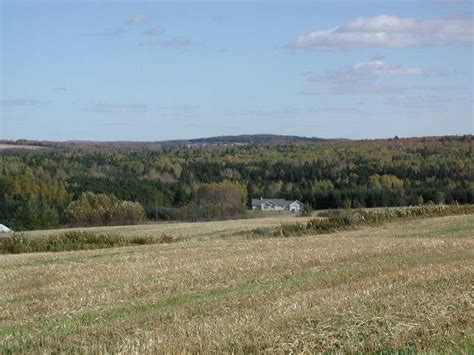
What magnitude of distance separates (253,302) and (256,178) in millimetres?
148827

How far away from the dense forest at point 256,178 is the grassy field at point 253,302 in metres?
80.6

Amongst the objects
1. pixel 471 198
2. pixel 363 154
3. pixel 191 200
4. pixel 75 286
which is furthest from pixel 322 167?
pixel 75 286

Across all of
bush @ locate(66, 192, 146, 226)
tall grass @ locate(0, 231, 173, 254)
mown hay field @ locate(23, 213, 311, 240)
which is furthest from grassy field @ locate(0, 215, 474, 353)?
bush @ locate(66, 192, 146, 226)

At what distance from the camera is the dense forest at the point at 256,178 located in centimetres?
11000

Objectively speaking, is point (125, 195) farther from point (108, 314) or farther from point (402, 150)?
point (108, 314)

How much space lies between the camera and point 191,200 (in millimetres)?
123875

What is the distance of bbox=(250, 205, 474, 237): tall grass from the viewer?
44.8 metres

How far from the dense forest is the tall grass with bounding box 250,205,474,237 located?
50891 mm

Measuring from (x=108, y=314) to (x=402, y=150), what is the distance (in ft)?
565

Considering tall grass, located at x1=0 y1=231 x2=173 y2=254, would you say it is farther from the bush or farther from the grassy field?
the bush

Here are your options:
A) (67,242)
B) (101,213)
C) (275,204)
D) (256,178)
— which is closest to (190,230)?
(67,242)

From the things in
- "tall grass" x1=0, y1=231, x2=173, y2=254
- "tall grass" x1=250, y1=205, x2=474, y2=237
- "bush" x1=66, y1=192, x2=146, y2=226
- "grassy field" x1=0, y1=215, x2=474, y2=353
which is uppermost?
"grassy field" x1=0, y1=215, x2=474, y2=353

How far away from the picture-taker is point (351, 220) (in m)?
47.7

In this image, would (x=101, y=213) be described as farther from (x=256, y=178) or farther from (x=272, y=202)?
(x=256, y=178)
